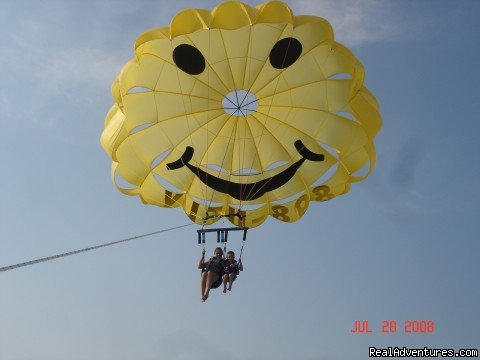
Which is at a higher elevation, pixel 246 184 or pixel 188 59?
pixel 188 59

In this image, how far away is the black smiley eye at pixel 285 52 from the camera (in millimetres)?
12633

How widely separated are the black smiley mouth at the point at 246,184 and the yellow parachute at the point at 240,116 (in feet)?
0.08

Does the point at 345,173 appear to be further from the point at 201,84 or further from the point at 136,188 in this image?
the point at 136,188

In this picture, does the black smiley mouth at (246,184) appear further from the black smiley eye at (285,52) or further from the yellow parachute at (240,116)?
the black smiley eye at (285,52)

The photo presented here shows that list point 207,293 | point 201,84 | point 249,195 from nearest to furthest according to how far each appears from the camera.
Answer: point 207,293, point 201,84, point 249,195

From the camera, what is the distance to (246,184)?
1429cm

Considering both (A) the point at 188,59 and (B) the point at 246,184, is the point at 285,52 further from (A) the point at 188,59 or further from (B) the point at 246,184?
(B) the point at 246,184

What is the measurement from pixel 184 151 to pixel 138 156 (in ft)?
3.52

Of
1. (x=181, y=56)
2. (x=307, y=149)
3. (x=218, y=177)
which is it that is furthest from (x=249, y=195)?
(x=181, y=56)

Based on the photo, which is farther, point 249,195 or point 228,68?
point 249,195

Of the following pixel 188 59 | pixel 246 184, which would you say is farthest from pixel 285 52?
pixel 246 184

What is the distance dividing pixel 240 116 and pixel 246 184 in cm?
160

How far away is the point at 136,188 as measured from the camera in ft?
47.3

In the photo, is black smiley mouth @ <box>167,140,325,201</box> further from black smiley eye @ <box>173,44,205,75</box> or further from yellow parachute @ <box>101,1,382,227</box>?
black smiley eye @ <box>173,44,205,75</box>
